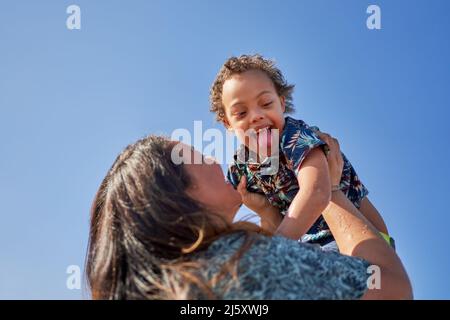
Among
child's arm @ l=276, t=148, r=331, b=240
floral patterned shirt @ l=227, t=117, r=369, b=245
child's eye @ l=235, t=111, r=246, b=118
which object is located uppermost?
child's eye @ l=235, t=111, r=246, b=118

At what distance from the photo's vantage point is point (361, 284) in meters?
2.10

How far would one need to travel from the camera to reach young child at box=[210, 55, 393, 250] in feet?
10.9

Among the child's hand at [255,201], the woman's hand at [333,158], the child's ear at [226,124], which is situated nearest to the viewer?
the woman's hand at [333,158]

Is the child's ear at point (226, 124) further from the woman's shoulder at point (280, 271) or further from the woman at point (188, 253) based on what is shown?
the woman's shoulder at point (280, 271)

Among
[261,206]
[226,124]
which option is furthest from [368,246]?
[226,124]

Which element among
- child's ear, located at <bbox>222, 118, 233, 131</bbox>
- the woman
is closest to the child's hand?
child's ear, located at <bbox>222, 118, 233, 131</bbox>

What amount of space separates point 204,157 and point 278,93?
231 cm

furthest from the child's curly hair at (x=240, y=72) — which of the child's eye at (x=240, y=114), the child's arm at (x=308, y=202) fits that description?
the child's arm at (x=308, y=202)

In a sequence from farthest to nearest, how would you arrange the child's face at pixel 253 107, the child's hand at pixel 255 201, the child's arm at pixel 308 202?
the child's face at pixel 253 107
the child's hand at pixel 255 201
the child's arm at pixel 308 202

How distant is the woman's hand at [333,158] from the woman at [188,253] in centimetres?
127

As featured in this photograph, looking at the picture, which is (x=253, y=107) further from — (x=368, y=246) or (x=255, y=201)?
(x=368, y=246)

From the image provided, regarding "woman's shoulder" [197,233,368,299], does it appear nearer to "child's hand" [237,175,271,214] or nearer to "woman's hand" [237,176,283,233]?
"woman's hand" [237,176,283,233]

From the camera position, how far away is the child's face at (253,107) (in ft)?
13.4
